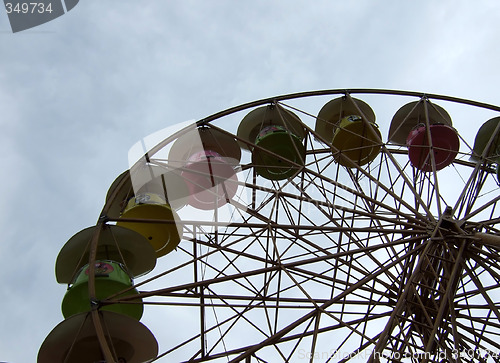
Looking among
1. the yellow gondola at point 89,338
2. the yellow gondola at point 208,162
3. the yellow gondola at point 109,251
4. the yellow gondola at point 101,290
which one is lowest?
the yellow gondola at point 89,338

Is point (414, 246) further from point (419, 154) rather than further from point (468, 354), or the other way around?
point (419, 154)

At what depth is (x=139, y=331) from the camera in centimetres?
975

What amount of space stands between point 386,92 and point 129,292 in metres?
7.82

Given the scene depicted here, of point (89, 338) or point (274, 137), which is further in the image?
point (274, 137)

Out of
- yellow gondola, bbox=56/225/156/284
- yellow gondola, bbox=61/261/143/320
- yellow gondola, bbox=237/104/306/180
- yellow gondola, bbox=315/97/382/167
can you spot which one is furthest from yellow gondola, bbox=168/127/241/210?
yellow gondola, bbox=61/261/143/320

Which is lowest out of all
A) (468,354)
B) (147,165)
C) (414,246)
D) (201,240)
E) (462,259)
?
(468,354)

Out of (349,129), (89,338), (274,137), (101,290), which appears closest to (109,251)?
(101,290)

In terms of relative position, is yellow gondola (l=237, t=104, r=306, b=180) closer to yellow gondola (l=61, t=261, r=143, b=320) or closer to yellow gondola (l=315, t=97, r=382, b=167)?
yellow gondola (l=315, t=97, r=382, b=167)

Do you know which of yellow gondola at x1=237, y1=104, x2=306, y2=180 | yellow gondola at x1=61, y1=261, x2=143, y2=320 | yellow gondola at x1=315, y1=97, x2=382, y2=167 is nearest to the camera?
yellow gondola at x1=61, y1=261, x2=143, y2=320

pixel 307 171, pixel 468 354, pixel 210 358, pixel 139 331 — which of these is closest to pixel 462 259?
pixel 468 354

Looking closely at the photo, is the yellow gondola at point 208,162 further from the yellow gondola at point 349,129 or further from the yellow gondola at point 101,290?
the yellow gondola at point 101,290

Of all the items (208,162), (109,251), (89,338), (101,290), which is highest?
(208,162)

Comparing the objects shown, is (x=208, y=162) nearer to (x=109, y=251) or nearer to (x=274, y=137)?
(x=274, y=137)

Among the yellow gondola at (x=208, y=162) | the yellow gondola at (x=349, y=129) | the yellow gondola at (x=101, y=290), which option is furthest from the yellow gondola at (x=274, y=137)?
the yellow gondola at (x=101, y=290)
